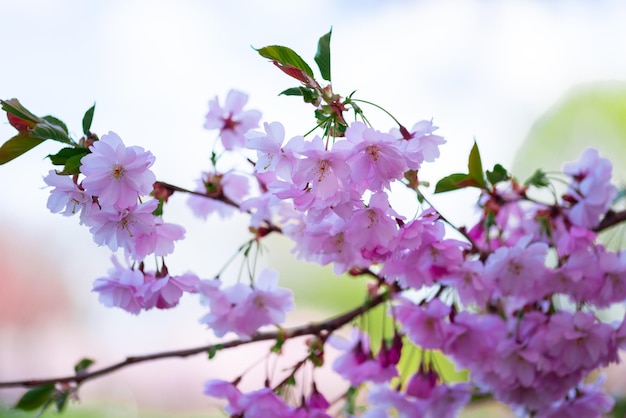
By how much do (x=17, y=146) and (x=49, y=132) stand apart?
4 centimetres

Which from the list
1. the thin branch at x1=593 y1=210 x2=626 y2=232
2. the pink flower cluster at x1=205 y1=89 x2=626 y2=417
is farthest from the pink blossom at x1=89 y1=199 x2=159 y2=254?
the thin branch at x1=593 y1=210 x2=626 y2=232

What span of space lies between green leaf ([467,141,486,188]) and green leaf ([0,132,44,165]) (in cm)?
37

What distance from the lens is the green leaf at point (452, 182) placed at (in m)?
0.65

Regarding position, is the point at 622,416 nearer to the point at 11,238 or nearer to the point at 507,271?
the point at 507,271

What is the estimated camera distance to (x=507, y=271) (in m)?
0.70

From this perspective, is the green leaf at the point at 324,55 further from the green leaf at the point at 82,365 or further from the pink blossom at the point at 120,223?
the green leaf at the point at 82,365

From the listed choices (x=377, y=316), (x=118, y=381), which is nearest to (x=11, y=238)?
(x=118, y=381)

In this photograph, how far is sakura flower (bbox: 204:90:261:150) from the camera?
2.68ft

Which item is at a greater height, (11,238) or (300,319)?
(11,238)

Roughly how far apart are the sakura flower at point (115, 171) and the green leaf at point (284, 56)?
12 cm

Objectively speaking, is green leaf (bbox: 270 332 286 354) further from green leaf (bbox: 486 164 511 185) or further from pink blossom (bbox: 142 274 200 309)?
green leaf (bbox: 486 164 511 185)

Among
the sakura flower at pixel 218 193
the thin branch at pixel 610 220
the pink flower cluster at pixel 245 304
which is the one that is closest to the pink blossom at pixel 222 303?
the pink flower cluster at pixel 245 304

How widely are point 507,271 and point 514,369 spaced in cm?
13

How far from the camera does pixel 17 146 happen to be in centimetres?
58
